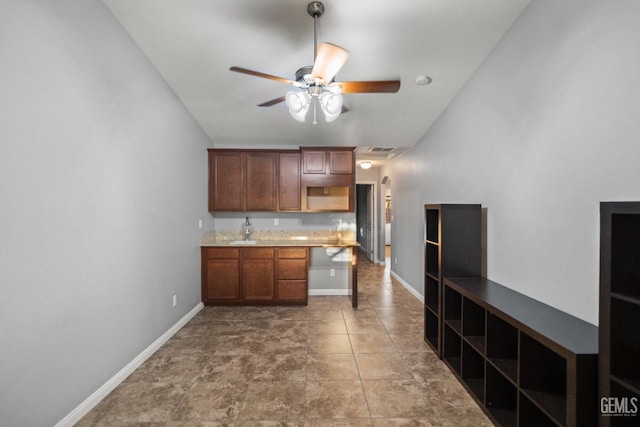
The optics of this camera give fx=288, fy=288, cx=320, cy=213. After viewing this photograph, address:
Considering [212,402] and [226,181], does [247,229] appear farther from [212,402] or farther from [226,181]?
[212,402]

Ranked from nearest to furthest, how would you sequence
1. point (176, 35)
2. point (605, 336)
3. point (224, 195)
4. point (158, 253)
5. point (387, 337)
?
point (605, 336)
point (176, 35)
point (158, 253)
point (387, 337)
point (224, 195)

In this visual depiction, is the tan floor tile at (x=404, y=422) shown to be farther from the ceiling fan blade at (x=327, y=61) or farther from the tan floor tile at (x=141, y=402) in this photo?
the ceiling fan blade at (x=327, y=61)

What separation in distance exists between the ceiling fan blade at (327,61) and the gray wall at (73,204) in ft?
5.28

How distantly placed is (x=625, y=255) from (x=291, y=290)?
3.55 meters

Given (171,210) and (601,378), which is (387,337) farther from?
(171,210)

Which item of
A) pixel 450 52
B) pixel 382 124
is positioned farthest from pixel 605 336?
pixel 382 124

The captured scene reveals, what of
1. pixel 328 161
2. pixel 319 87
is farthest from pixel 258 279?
pixel 319 87

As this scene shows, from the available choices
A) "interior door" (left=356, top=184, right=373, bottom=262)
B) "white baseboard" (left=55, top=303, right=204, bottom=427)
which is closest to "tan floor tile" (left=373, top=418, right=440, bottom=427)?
"white baseboard" (left=55, top=303, right=204, bottom=427)

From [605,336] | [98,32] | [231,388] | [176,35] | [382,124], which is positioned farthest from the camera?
[382,124]

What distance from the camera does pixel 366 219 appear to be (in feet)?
28.0

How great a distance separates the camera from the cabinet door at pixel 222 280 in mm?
4141

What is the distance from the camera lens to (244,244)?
165 inches

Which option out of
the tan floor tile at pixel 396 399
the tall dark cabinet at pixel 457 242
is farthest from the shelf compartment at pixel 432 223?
the tan floor tile at pixel 396 399

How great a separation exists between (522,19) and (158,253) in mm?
3801
